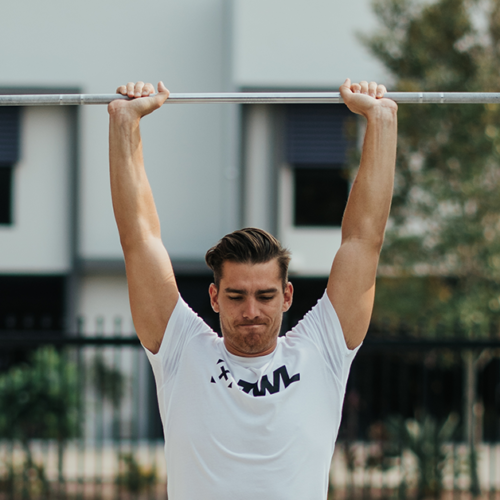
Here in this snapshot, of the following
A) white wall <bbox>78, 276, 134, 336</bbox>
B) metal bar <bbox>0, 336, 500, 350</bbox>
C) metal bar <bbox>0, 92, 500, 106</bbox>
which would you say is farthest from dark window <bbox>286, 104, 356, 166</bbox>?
metal bar <bbox>0, 92, 500, 106</bbox>

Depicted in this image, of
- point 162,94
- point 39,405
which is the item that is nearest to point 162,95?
point 162,94

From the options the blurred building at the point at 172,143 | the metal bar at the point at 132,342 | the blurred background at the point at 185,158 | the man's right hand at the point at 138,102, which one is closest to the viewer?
the man's right hand at the point at 138,102

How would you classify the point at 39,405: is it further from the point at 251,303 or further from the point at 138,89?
the point at 251,303

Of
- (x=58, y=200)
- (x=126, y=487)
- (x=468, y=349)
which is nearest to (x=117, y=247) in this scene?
(x=58, y=200)

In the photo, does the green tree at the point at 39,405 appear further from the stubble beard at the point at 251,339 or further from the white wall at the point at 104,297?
the stubble beard at the point at 251,339

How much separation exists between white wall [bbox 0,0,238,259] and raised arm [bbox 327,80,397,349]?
594 cm

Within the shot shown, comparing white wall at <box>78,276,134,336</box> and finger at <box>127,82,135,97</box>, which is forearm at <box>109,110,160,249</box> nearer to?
finger at <box>127,82,135,97</box>

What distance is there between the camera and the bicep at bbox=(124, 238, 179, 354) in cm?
199

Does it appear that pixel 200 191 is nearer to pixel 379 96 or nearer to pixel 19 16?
pixel 19 16

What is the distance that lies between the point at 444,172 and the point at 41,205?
15.3 ft

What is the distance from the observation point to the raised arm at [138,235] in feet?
6.54

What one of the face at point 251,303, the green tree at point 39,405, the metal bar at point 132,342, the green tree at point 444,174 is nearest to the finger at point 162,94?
the face at point 251,303

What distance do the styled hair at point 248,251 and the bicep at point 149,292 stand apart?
15 cm

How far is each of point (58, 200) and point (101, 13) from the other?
224cm
